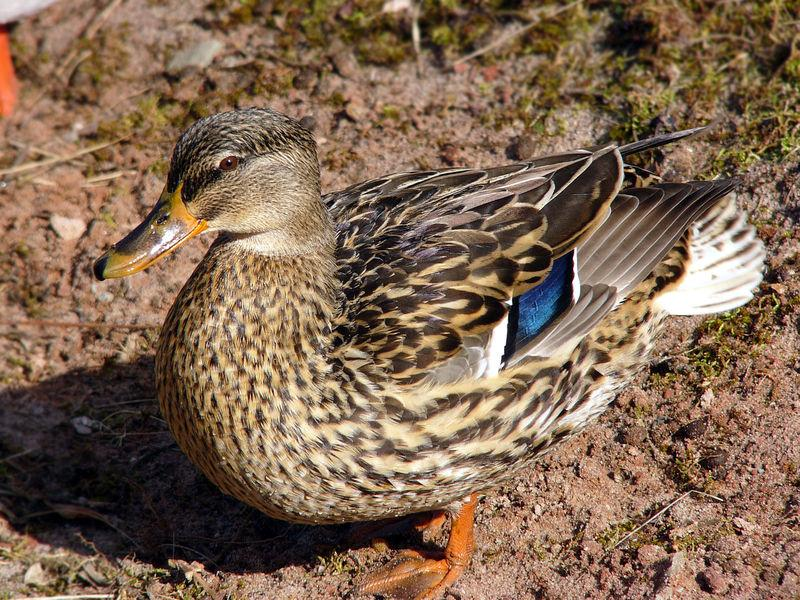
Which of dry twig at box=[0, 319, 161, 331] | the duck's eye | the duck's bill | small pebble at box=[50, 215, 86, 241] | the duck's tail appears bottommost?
dry twig at box=[0, 319, 161, 331]

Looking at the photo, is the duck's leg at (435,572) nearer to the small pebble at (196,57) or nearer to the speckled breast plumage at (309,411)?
the speckled breast plumage at (309,411)

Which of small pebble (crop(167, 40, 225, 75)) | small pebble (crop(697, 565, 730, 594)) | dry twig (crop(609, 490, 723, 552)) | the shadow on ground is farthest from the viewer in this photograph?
small pebble (crop(167, 40, 225, 75))

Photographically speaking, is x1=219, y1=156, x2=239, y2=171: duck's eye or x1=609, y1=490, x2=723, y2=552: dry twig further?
x1=609, y1=490, x2=723, y2=552: dry twig

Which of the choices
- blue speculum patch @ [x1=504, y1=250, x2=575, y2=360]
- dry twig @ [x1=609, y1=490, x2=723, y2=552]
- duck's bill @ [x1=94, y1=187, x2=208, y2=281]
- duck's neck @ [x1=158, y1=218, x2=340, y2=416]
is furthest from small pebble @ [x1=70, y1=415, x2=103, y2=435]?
dry twig @ [x1=609, y1=490, x2=723, y2=552]

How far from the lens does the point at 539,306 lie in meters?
3.68

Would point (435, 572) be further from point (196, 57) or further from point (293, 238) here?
point (196, 57)

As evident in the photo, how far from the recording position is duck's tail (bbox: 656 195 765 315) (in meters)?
4.19

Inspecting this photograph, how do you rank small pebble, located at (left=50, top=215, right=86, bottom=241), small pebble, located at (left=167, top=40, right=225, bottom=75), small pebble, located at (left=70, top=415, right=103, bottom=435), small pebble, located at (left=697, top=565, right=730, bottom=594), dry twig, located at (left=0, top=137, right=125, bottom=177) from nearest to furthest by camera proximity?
small pebble, located at (left=697, top=565, right=730, bottom=594)
small pebble, located at (left=70, top=415, right=103, bottom=435)
small pebble, located at (left=50, top=215, right=86, bottom=241)
dry twig, located at (left=0, top=137, right=125, bottom=177)
small pebble, located at (left=167, top=40, right=225, bottom=75)

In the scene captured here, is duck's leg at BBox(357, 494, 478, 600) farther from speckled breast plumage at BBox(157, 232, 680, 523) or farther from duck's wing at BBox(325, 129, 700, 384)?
duck's wing at BBox(325, 129, 700, 384)

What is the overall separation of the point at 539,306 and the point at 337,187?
2002 mm

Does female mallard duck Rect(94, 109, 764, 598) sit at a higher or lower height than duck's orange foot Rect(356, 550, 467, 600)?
higher

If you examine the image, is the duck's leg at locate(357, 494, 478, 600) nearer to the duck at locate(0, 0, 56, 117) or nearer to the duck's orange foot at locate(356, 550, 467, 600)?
the duck's orange foot at locate(356, 550, 467, 600)

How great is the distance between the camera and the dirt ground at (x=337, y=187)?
13.3ft

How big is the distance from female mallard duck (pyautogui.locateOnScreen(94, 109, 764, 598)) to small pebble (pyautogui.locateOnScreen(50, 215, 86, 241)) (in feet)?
6.53
